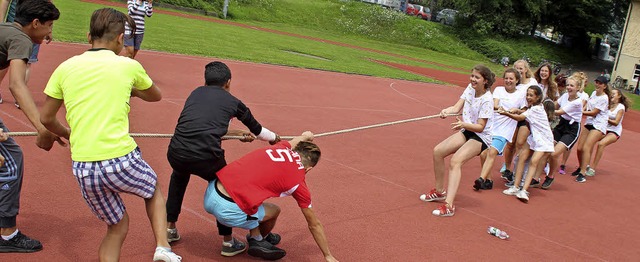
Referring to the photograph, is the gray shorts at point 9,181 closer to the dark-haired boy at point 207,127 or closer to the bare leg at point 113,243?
the bare leg at point 113,243

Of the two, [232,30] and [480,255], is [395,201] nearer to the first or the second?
[480,255]

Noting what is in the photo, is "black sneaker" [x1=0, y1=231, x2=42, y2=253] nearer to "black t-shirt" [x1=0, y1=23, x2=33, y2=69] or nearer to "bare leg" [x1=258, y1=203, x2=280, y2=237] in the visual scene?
"black t-shirt" [x1=0, y1=23, x2=33, y2=69]

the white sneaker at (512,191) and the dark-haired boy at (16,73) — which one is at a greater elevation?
the dark-haired boy at (16,73)

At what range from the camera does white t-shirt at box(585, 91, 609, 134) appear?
11.0 m

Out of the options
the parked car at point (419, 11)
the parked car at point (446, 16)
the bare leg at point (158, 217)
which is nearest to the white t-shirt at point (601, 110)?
the bare leg at point (158, 217)

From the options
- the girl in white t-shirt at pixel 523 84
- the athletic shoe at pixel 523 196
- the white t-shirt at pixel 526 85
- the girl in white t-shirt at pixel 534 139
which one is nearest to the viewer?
the athletic shoe at pixel 523 196

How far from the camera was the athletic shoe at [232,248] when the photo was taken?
5.29 metres

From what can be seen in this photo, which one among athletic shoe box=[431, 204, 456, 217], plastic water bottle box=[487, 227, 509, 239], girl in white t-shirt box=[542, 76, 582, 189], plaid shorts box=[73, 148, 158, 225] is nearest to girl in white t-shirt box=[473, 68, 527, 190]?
girl in white t-shirt box=[542, 76, 582, 189]

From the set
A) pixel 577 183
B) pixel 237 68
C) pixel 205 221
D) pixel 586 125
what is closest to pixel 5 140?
pixel 205 221

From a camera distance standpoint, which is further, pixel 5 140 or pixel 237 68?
pixel 237 68

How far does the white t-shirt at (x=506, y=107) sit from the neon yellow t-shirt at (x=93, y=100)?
21.3ft

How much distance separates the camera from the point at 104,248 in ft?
14.0

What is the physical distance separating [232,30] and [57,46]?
14.3 m

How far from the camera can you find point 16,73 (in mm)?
4527
